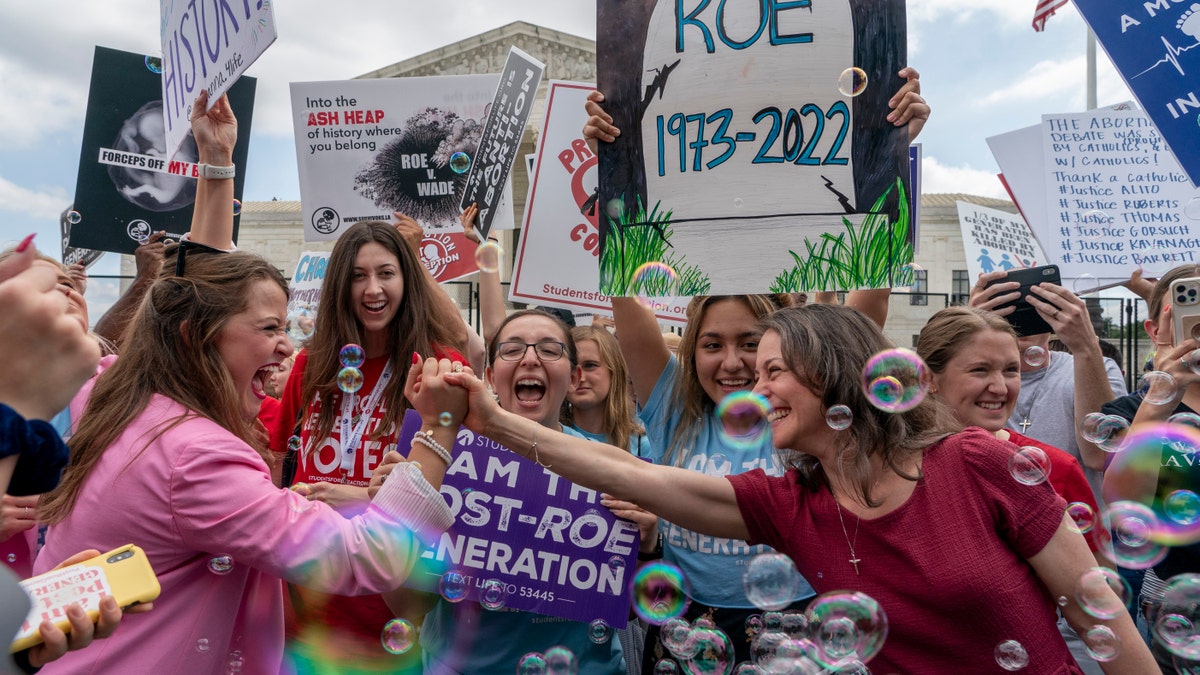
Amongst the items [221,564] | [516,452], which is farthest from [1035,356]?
[221,564]

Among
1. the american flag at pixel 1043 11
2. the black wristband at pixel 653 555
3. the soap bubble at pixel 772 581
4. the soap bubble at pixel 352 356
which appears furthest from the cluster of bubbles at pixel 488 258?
the american flag at pixel 1043 11

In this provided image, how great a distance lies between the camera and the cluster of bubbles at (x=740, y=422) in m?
2.38

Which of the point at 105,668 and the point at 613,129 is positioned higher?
the point at 613,129

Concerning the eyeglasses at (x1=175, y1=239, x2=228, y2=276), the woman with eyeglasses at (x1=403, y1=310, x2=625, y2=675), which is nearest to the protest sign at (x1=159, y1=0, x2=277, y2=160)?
the eyeglasses at (x1=175, y1=239, x2=228, y2=276)

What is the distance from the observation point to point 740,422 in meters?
2.46

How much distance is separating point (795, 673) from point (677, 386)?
3.26 feet

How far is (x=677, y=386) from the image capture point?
2719 millimetres

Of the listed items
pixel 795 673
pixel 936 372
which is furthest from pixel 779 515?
pixel 936 372

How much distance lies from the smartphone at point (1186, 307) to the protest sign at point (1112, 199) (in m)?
2.31

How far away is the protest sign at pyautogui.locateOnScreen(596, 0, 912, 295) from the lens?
8.20 ft

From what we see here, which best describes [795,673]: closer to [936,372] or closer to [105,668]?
[936,372]

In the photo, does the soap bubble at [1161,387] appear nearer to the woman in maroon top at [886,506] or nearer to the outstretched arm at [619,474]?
the woman in maroon top at [886,506]

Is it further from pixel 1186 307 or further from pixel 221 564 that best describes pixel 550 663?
pixel 1186 307

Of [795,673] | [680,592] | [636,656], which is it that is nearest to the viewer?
[795,673]
